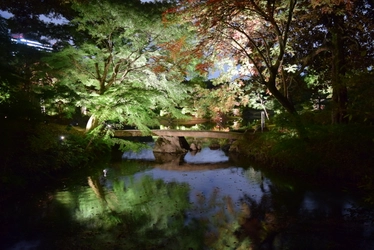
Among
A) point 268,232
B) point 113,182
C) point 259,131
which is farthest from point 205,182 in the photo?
point 259,131

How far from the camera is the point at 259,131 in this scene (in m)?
14.3

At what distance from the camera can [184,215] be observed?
6621mm

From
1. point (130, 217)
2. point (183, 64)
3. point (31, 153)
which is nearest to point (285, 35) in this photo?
point (183, 64)

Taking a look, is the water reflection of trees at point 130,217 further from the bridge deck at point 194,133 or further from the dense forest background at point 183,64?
the bridge deck at point 194,133

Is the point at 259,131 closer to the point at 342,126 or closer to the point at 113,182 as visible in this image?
the point at 342,126

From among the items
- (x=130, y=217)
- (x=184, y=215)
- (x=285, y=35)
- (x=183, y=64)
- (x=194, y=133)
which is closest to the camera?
(x=130, y=217)

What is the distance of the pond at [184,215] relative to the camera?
17.2 ft

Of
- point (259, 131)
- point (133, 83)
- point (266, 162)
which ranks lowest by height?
point (266, 162)

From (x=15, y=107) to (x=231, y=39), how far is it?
7.82 m

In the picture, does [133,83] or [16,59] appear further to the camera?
[16,59]

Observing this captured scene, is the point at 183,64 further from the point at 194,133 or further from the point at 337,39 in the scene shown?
the point at 337,39

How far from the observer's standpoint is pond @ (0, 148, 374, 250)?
525cm

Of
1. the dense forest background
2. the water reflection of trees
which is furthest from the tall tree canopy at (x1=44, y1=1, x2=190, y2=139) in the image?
the water reflection of trees

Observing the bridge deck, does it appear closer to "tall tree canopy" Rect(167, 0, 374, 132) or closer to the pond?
"tall tree canopy" Rect(167, 0, 374, 132)
